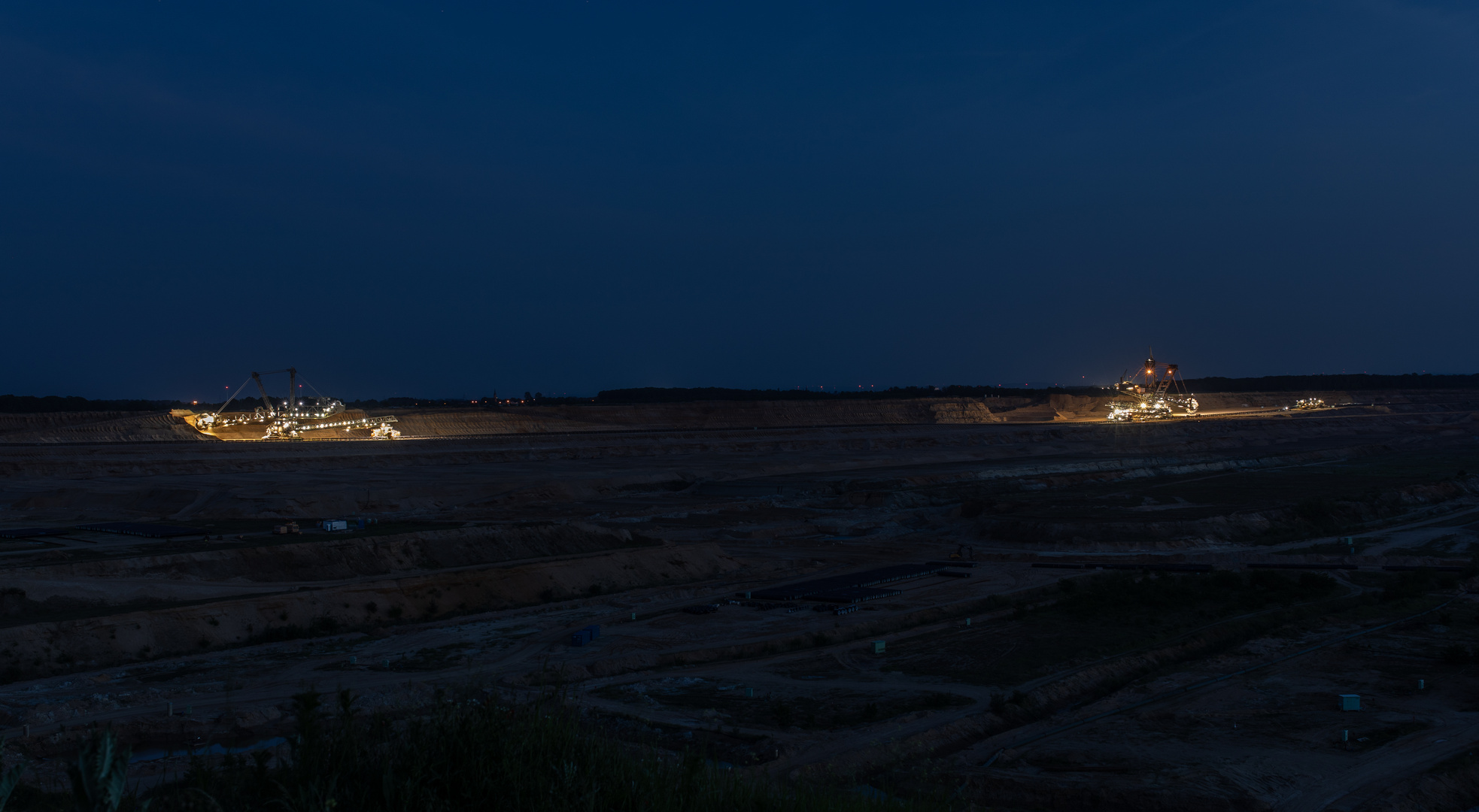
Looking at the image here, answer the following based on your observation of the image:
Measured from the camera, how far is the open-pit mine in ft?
54.3

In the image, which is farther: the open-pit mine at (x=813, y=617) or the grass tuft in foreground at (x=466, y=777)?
the open-pit mine at (x=813, y=617)

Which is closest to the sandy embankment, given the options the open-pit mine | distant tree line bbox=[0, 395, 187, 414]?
the open-pit mine

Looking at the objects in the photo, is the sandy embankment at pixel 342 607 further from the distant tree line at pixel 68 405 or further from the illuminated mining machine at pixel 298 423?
the distant tree line at pixel 68 405

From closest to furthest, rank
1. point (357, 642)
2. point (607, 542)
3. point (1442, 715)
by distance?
point (1442, 715), point (357, 642), point (607, 542)

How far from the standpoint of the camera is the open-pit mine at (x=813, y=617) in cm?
1655

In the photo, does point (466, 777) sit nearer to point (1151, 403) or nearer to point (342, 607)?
point (342, 607)

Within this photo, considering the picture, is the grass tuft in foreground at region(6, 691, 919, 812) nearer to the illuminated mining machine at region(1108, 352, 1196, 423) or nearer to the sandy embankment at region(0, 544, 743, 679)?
the sandy embankment at region(0, 544, 743, 679)

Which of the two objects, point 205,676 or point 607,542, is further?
point 607,542

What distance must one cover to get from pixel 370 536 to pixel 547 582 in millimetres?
6748

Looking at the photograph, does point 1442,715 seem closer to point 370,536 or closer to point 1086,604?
point 1086,604

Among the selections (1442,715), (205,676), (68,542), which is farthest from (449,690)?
(68,542)

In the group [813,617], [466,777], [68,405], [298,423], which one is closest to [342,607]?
[813,617]

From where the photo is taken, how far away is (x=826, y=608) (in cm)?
2902

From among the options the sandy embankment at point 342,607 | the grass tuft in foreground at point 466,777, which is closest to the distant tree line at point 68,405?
the sandy embankment at point 342,607
